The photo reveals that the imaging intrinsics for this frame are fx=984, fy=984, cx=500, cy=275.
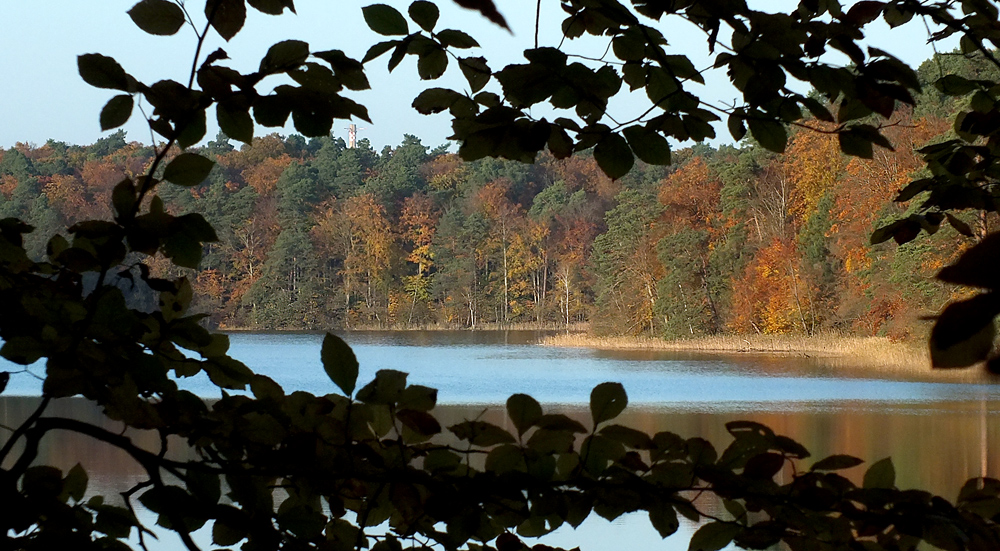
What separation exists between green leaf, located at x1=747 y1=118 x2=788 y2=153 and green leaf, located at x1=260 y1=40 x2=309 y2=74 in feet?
1.15

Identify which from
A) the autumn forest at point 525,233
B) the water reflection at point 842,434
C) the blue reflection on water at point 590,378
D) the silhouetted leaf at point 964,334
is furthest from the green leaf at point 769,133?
the autumn forest at point 525,233

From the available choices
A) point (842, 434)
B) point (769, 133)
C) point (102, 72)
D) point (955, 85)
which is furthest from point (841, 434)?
point (102, 72)

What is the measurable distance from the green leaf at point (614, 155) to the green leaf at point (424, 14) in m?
0.15

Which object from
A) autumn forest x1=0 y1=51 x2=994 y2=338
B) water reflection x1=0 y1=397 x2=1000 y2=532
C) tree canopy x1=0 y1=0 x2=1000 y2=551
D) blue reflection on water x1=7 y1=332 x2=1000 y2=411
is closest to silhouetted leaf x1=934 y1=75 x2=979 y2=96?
tree canopy x1=0 y1=0 x2=1000 y2=551

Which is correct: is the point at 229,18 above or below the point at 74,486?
above

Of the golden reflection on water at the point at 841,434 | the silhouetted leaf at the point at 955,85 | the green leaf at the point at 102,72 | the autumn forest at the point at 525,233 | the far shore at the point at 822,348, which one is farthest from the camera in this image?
the autumn forest at the point at 525,233

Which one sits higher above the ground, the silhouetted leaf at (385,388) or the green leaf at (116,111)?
the green leaf at (116,111)

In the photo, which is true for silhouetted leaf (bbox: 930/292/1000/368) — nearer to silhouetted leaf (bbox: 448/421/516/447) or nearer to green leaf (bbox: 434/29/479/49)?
silhouetted leaf (bbox: 448/421/516/447)

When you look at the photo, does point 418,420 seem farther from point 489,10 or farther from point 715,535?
point 489,10

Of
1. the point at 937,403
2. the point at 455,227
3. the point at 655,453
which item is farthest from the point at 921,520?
the point at 455,227

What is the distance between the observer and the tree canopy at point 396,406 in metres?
0.56

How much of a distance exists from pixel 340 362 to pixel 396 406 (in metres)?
0.07

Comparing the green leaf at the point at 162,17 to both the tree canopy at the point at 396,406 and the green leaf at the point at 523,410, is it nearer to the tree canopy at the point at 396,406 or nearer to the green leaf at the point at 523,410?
the tree canopy at the point at 396,406

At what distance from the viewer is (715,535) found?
629 mm
